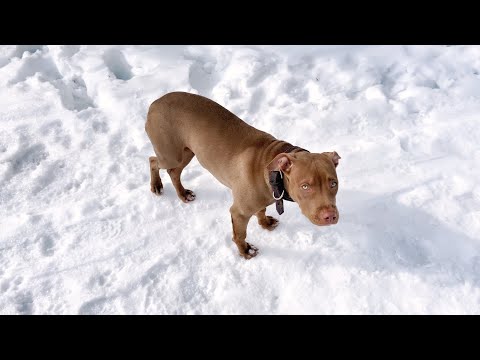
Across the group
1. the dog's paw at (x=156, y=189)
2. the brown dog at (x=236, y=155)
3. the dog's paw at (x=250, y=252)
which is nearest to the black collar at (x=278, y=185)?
the brown dog at (x=236, y=155)

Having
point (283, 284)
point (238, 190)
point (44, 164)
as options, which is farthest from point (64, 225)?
point (283, 284)

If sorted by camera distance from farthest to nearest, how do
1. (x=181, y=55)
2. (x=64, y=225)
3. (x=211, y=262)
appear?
(x=181, y=55)
(x=64, y=225)
(x=211, y=262)

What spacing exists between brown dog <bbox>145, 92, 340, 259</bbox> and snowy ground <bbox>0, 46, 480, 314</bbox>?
21.3 inches

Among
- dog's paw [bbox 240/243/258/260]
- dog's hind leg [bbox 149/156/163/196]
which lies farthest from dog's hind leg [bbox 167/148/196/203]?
dog's paw [bbox 240/243/258/260]

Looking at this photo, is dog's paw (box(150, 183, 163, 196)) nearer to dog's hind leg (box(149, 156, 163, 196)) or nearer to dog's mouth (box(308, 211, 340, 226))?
dog's hind leg (box(149, 156, 163, 196))

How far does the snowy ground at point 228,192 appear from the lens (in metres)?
3.95

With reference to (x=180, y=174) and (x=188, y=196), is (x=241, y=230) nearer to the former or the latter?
(x=188, y=196)

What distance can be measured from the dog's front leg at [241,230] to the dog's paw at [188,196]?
845mm

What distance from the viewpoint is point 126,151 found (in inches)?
204

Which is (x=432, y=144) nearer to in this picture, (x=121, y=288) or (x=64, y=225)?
(x=121, y=288)

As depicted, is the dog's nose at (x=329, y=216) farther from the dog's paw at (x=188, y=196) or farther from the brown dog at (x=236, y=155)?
the dog's paw at (x=188, y=196)

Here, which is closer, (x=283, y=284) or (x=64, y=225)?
(x=283, y=284)

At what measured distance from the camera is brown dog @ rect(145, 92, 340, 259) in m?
3.29

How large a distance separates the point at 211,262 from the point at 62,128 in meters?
2.99
